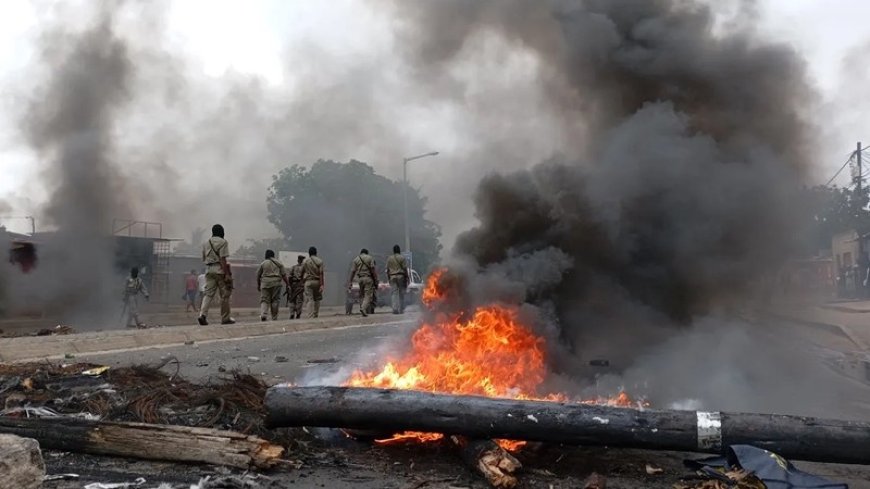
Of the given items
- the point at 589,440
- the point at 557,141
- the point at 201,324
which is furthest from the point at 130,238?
the point at 589,440

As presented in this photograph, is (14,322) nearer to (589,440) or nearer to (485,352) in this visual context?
(485,352)

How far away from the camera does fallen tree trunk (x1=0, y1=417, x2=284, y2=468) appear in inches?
151

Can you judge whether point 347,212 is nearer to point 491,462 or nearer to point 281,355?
point 281,355

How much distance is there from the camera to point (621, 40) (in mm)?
8023

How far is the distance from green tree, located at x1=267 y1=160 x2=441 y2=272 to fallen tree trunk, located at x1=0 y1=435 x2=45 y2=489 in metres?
36.6

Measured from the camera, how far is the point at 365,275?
1509 centimetres

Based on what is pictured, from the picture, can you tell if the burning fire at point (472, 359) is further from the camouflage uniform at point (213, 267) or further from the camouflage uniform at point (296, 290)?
the camouflage uniform at point (296, 290)

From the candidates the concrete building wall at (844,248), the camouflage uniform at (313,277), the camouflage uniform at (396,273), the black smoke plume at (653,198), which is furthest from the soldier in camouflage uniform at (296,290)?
the concrete building wall at (844,248)

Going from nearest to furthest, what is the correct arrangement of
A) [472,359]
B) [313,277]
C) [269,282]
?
[472,359] → [269,282] → [313,277]

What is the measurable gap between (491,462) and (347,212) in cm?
3862

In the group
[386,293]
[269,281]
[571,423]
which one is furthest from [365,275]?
[571,423]

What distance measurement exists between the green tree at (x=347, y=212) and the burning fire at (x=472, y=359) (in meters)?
33.9

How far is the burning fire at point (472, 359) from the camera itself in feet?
17.0

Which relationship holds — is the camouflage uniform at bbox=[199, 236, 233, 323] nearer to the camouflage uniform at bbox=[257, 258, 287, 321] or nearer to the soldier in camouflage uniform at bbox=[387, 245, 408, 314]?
the camouflage uniform at bbox=[257, 258, 287, 321]
